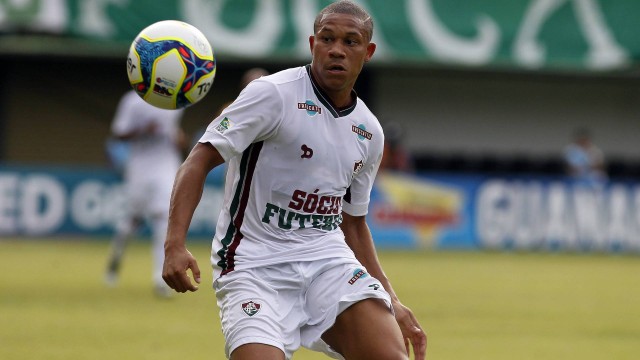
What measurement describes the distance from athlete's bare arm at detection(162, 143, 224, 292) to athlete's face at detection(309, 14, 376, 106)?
702 mm

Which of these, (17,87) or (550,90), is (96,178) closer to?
(17,87)

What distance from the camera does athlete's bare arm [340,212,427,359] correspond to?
239 inches

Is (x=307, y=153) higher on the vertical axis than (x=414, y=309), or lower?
higher

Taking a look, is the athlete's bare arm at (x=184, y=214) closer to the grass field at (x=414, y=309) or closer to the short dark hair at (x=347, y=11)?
the short dark hair at (x=347, y=11)

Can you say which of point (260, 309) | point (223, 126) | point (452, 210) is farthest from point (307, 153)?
point (452, 210)

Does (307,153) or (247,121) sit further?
(307,153)

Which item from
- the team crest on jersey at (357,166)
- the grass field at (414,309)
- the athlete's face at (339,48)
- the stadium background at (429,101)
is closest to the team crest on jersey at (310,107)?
the athlete's face at (339,48)

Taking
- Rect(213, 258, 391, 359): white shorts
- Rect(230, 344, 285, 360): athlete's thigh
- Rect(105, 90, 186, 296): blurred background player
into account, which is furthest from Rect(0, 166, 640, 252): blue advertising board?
Rect(230, 344, 285, 360): athlete's thigh

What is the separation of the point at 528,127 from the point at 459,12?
543 centimetres

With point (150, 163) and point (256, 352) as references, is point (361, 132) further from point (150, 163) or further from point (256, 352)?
point (150, 163)

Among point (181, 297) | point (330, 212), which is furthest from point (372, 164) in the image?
point (181, 297)

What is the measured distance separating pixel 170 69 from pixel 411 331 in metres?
1.84

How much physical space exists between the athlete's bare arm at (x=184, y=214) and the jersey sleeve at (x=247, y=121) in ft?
0.18

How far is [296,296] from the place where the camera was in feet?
19.2
